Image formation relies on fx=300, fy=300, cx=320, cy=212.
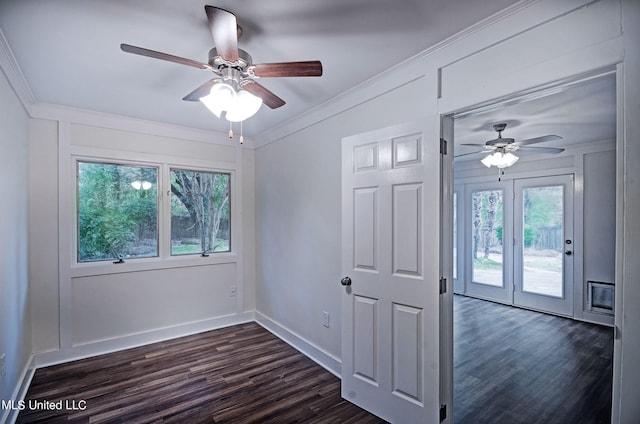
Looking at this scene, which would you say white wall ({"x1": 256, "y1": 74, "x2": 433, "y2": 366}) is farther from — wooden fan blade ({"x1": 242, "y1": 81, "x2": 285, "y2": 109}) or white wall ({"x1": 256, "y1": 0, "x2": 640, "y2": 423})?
wooden fan blade ({"x1": 242, "y1": 81, "x2": 285, "y2": 109})

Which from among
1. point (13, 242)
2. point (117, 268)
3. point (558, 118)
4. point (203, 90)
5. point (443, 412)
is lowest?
point (443, 412)

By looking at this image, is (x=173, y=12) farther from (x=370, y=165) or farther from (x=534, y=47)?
(x=534, y=47)

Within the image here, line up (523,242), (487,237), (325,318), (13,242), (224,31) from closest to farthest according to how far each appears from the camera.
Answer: (224,31) → (13,242) → (325,318) → (523,242) → (487,237)

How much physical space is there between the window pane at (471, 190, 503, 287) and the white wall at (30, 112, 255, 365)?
13.2 ft

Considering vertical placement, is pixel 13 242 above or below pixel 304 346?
above

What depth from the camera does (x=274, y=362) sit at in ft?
9.86

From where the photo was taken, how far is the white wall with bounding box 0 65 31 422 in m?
2.00

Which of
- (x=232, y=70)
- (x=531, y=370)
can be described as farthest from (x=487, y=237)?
(x=232, y=70)

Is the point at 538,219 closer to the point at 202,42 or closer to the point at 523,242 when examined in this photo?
the point at 523,242

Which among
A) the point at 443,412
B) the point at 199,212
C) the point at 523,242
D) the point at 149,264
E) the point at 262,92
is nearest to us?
the point at 443,412

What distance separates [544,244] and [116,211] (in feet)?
19.4

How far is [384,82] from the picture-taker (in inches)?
90.4

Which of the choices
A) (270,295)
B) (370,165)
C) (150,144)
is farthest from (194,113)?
(270,295)

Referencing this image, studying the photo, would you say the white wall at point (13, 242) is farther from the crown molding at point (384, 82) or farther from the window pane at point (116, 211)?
the crown molding at point (384, 82)
